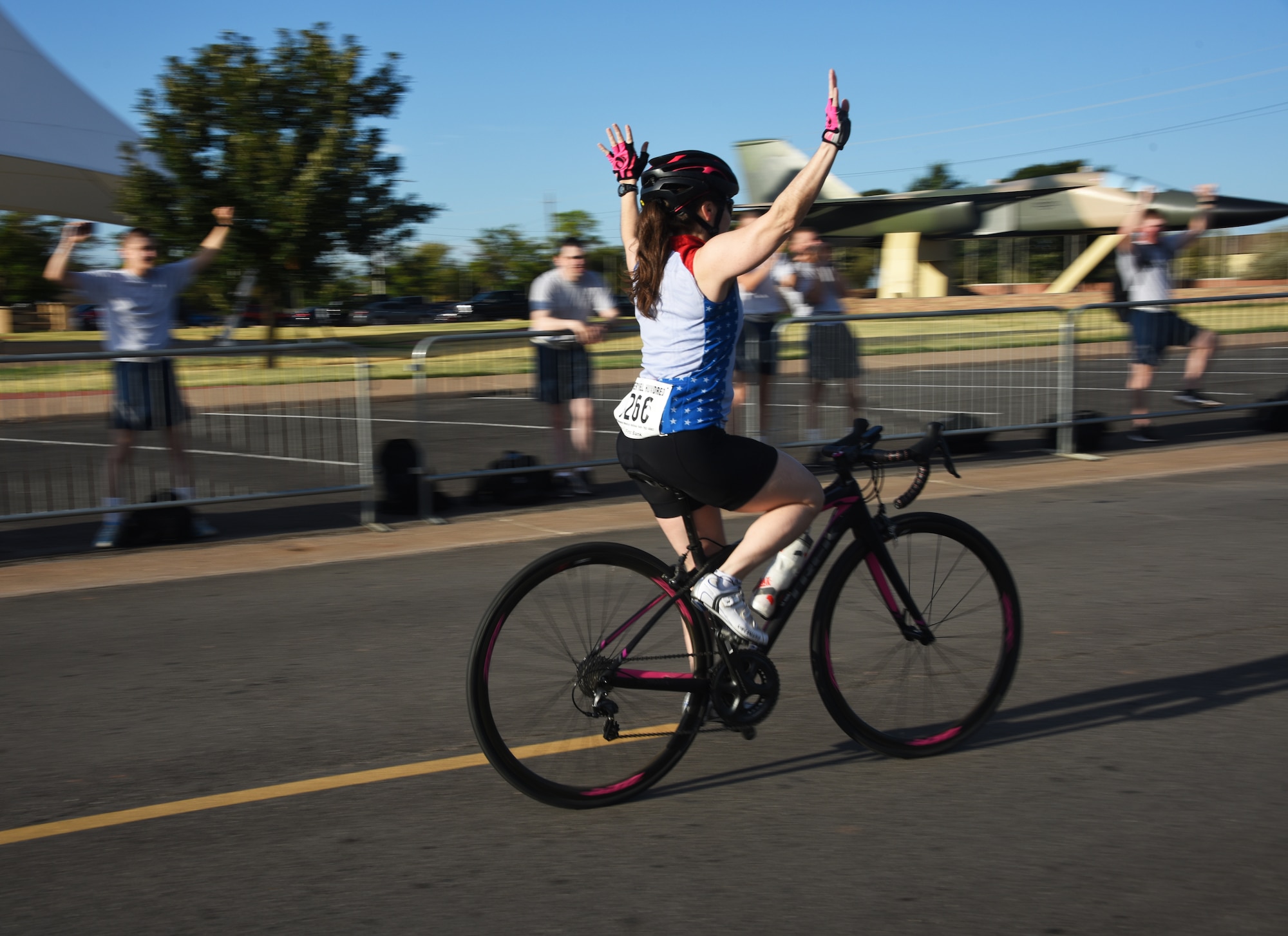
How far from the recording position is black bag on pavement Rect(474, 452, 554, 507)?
9328mm

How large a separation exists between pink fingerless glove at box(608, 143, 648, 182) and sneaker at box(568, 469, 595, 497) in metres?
5.72

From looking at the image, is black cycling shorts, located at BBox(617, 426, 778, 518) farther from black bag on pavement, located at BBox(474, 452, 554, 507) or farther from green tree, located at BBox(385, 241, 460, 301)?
green tree, located at BBox(385, 241, 460, 301)

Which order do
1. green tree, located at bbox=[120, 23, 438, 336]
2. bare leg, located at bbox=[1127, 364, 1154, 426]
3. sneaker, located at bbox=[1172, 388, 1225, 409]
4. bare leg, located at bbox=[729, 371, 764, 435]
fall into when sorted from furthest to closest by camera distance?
green tree, located at bbox=[120, 23, 438, 336], sneaker, located at bbox=[1172, 388, 1225, 409], bare leg, located at bbox=[1127, 364, 1154, 426], bare leg, located at bbox=[729, 371, 764, 435]

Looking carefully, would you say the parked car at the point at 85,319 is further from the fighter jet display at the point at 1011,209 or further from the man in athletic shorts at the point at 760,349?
the man in athletic shorts at the point at 760,349

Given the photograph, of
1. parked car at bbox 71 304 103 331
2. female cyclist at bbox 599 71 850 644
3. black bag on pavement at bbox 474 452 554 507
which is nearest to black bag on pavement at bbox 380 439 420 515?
black bag on pavement at bbox 474 452 554 507

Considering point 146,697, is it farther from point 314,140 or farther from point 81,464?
point 314,140

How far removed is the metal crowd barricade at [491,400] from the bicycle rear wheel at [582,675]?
508cm

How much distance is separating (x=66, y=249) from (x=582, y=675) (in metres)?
5.83

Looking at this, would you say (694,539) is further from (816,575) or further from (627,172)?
(627,172)

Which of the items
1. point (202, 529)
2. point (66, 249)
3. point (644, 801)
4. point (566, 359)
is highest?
point (66, 249)

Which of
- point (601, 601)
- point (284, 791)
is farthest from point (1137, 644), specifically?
point (284, 791)

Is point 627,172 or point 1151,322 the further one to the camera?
point 1151,322

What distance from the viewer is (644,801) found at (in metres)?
3.85

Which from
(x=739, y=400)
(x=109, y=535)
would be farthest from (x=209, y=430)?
(x=739, y=400)
